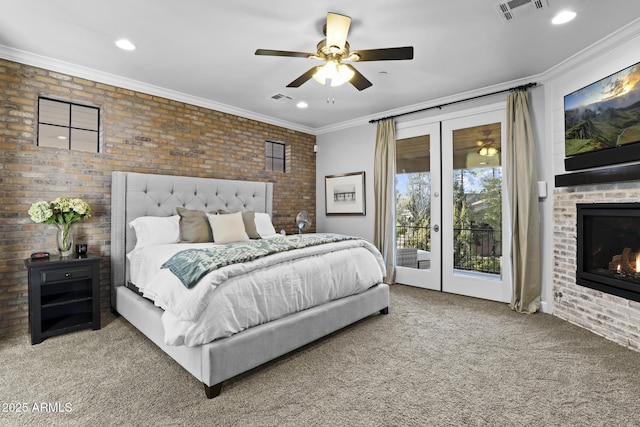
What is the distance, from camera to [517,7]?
2363mm

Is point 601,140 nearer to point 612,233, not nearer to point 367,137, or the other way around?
point 612,233

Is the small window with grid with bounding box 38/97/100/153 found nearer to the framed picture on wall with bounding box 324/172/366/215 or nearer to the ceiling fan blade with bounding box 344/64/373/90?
the ceiling fan blade with bounding box 344/64/373/90

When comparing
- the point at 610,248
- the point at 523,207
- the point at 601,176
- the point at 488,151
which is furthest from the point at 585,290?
the point at 488,151

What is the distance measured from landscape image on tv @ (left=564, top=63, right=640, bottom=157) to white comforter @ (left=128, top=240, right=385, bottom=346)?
7.73 ft

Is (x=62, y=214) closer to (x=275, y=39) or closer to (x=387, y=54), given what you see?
(x=275, y=39)

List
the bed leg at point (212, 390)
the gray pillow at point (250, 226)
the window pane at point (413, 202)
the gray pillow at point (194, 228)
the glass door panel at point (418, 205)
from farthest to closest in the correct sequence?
the window pane at point (413, 202)
the glass door panel at point (418, 205)
the gray pillow at point (250, 226)
the gray pillow at point (194, 228)
the bed leg at point (212, 390)

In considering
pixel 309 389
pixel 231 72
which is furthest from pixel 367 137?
pixel 309 389

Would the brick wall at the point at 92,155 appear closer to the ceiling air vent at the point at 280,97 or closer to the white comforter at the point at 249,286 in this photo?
the ceiling air vent at the point at 280,97

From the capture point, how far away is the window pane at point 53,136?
3.27 meters

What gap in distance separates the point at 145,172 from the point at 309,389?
3191mm

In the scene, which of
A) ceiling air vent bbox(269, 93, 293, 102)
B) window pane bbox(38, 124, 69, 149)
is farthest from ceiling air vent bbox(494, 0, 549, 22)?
window pane bbox(38, 124, 69, 149)

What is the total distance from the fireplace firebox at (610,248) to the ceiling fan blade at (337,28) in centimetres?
274

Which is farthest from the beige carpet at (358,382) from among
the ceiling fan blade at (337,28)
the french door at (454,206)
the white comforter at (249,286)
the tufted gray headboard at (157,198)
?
the ceiling fan blade at (337,28)

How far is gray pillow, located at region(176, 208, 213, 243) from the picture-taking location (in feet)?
11.4
